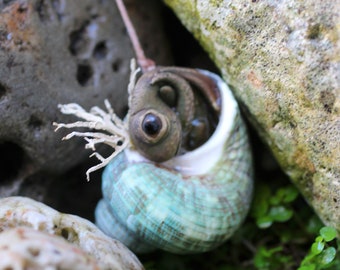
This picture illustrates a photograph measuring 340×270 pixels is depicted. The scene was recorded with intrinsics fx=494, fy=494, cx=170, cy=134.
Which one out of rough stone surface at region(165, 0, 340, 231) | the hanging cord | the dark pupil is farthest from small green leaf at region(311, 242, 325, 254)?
the hanging cord

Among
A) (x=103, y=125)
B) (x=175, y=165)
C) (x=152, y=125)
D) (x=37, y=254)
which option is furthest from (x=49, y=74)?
(x=37, y=254)

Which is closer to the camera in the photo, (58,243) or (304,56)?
(58,243)

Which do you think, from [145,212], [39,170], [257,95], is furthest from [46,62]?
[257,95]

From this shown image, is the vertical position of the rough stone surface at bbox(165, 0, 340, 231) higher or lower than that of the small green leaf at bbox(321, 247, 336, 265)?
higher

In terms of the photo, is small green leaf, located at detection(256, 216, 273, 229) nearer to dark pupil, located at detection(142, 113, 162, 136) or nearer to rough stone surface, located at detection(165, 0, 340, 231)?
rough stone surface, located at detection(165, 0, 340, 231)

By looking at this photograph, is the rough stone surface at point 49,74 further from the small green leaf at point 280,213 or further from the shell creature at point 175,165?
the small green leaf at point 280,213

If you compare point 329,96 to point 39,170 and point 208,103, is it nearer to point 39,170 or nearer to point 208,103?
point 208,103

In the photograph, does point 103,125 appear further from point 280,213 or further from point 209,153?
point 280,213
